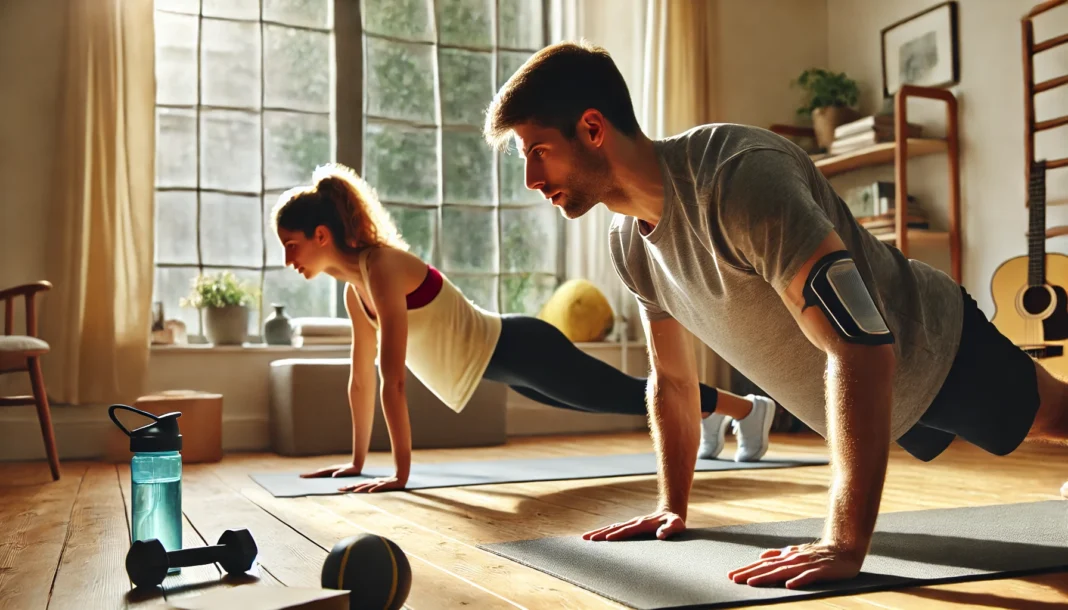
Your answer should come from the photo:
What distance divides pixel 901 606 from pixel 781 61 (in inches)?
182

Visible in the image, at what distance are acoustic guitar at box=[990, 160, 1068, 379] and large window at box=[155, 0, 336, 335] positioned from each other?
2.99 meters

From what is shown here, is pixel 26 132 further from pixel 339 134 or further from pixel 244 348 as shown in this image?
pixel 339 134

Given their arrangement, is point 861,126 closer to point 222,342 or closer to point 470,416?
point 470,416

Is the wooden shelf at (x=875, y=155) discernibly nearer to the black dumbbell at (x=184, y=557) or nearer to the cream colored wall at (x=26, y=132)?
the cream colored wall at (x=26, y=132)

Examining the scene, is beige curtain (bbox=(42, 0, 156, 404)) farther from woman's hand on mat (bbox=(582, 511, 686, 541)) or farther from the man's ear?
the man's ear

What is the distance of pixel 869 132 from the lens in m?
4.41

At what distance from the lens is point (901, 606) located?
1175 mm

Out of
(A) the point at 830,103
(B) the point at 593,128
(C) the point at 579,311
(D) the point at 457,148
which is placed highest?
(A) the point at 830,103

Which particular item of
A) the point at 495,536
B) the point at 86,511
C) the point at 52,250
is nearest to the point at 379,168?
the point at 52,250

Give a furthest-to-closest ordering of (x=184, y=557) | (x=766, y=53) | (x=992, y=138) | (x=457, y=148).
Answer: (x=766, y=53) → (x=457, y=148) → (x=992, y=138) → (x=184, y=557)

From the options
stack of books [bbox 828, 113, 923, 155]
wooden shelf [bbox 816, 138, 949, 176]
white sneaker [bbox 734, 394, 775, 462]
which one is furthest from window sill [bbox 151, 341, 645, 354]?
stack of books [bbox 828, 113, 923, 155]

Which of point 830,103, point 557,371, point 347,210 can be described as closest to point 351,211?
point 347,210

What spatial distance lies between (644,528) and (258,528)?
79 cm

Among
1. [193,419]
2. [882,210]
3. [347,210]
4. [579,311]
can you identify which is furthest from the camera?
[579,311]
